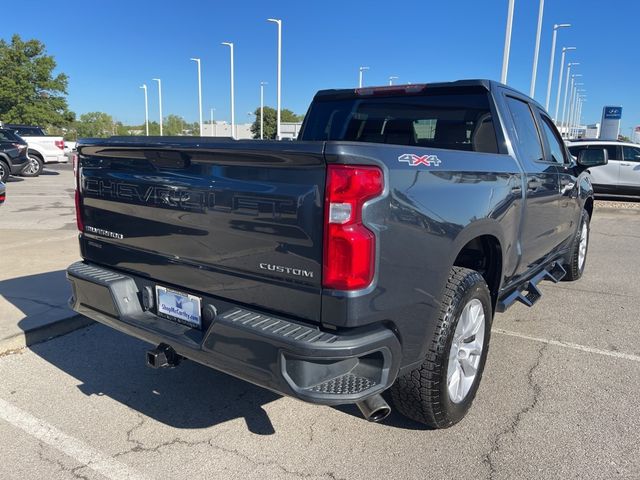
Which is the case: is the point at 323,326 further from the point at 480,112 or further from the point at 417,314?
the point at 480,112

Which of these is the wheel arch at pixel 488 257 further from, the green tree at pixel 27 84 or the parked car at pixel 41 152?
the green tree at pixel 27 84

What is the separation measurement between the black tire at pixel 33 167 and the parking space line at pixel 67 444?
60.6 feet

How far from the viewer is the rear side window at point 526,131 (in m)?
4.05

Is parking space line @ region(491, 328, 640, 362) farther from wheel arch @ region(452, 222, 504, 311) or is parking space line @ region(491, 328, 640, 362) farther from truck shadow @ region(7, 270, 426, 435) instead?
truck shadow @ region(7, 270, 426, 435)

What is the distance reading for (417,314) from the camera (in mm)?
2531

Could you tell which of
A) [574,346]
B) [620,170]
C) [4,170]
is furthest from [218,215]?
[4,170]

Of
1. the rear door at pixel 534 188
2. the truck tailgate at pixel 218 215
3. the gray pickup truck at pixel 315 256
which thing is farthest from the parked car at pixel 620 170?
the truck tailgate at pixel 218 215

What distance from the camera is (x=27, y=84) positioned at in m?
44.2

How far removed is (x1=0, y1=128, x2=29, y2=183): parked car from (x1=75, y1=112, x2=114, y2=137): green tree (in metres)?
71.0

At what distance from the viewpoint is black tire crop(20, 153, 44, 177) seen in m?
19.3

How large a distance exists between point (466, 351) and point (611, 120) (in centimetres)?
3701

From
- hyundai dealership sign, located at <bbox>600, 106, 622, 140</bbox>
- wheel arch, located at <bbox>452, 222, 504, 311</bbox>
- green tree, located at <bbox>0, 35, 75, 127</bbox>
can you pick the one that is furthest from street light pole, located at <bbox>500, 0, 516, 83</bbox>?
green tree, located at <bbox>0, 35, 75, 127</bbox>

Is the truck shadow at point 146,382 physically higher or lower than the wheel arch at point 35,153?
lower

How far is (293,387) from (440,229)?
1.04m
